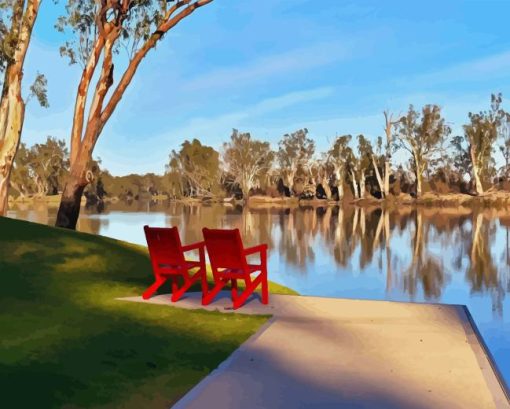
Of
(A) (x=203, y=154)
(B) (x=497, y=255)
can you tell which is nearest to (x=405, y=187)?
(A) (x=203, y=154)

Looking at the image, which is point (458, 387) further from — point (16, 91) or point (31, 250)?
point (16, 91)

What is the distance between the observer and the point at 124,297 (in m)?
7.81

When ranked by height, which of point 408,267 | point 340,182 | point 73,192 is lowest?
point 408,267

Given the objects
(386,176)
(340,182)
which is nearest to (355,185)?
(340,182)

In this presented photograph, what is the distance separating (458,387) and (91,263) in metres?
7.50

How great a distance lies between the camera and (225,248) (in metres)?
6.81

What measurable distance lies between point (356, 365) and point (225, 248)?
2.57 m

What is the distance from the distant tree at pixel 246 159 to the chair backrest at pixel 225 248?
260 ft

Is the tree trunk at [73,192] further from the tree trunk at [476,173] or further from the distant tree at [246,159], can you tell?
the distant tree at [246,159]

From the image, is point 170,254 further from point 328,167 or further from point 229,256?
point 328,167

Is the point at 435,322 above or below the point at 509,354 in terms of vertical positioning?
above

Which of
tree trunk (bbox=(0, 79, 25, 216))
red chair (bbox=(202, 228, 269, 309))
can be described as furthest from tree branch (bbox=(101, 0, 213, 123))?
red chair (bbox=(202, 228, 269, 309))

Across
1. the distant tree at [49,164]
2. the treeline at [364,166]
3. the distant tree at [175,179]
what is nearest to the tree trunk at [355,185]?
the treeline at [364,166]

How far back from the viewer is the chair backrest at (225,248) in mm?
6641
